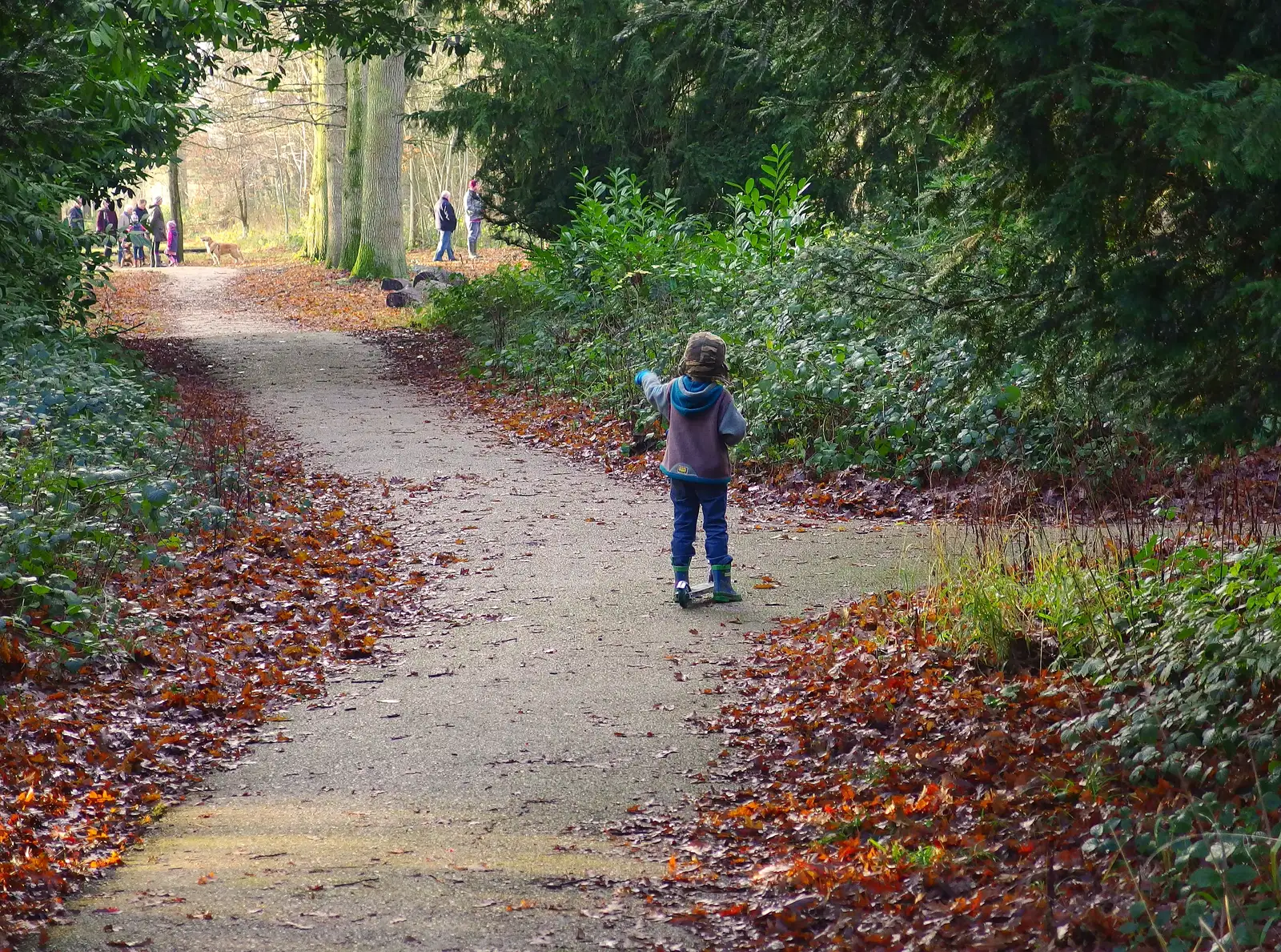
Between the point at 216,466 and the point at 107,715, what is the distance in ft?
16.0

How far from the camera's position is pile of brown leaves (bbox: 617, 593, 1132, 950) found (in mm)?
3770

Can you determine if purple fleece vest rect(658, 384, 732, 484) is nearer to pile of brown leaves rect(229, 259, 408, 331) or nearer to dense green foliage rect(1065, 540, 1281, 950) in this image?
dense green foliage rect(1065, 540, 1281, 950)

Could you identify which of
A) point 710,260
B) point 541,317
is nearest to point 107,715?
point 710,260

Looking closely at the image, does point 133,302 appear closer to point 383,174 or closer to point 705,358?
point 383,174

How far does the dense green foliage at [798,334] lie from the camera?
5570 millimetres

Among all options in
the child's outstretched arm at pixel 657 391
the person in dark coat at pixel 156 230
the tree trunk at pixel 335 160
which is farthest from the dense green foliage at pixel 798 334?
the person in dark coat at pixel 156 230

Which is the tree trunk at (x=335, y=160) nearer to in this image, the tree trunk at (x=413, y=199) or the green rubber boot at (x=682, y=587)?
the tree trunk at (x=413, y=199)

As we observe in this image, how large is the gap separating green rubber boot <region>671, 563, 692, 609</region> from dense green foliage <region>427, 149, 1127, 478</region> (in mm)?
1940

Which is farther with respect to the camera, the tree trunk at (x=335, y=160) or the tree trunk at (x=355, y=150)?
the tree trunk at (x=335, y=160)

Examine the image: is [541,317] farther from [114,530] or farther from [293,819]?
[293,819]

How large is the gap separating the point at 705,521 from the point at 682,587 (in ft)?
1.46

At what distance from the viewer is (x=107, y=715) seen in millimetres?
5945

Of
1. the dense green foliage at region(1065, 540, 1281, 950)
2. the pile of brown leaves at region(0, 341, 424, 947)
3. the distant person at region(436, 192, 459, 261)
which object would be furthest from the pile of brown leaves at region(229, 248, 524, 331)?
the dense green foliage at region(1065, 540, 1281, 950)

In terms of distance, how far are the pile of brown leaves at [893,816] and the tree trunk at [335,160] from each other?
30119mm
